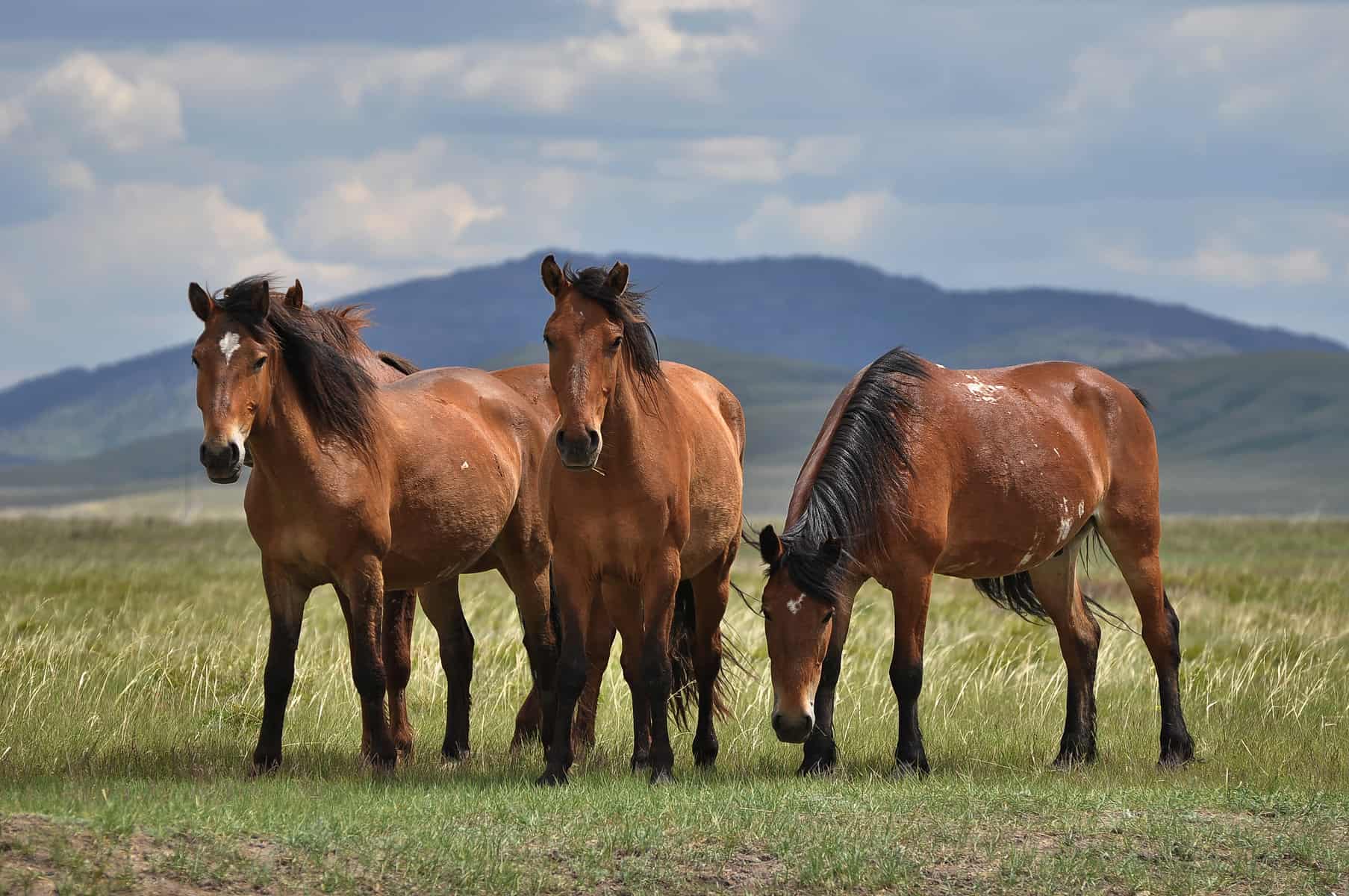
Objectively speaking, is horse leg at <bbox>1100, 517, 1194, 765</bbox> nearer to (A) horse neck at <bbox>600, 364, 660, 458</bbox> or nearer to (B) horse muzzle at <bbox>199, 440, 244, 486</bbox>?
(A) horse neck at <bbox>600, 364, 660, 458</bbox>

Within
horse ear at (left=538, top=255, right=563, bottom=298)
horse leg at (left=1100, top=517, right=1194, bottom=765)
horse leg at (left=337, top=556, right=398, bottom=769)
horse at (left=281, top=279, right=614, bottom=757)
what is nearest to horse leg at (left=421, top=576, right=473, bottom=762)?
horse at (left=281, top=279, right=614, bottom=757)

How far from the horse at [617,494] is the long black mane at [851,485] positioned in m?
0.70

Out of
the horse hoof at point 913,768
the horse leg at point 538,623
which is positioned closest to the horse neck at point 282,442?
the horse leg at point 538,623

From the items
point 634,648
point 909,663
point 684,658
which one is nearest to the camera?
point 634,648

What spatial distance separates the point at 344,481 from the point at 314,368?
2.35ft

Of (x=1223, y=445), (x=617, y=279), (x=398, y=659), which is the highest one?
(x=1223, y=445)

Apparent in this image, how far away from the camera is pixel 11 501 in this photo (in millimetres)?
150375

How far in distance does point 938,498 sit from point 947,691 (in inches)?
152

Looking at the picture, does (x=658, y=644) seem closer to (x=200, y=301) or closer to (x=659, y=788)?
(x=659, y=788)

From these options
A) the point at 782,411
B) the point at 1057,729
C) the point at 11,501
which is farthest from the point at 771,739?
the point at 782,411

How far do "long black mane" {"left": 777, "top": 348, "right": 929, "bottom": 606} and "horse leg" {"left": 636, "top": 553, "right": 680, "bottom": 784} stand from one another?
0.66 metres

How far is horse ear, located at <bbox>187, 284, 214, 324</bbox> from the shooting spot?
898 cm

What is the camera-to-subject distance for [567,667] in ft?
29.7

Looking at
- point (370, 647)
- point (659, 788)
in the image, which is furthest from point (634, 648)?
point (370, 647)
